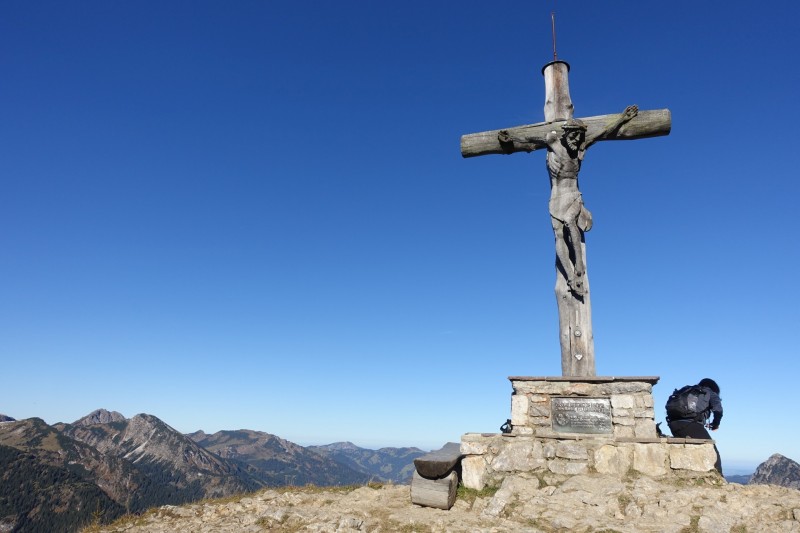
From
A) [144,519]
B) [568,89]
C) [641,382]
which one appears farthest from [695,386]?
[144,519]

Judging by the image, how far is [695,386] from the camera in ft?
32.0

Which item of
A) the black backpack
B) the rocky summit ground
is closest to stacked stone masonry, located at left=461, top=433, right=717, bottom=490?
the rocky summit ground

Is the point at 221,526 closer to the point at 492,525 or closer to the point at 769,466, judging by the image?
the point at 492,525

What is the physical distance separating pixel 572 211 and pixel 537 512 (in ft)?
19.3

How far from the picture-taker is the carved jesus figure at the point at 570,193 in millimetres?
10344

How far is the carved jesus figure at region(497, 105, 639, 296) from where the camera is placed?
33.9 feet

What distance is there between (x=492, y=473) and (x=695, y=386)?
448 centimetres

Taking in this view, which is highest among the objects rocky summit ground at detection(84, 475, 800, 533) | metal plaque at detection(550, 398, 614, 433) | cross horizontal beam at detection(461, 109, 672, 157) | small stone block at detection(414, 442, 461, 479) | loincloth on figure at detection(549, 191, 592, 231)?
cross horizontal beam at detection(461, 109, 672, 157)

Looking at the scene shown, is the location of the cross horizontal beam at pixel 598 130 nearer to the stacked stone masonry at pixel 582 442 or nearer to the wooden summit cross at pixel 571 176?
the wooden summit cross at pixel 571 176

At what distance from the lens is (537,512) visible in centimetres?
766

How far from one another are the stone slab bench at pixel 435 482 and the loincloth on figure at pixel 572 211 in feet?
17.7

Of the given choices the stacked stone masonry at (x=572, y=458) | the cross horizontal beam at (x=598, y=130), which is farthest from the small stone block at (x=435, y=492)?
the cross horizontal beam at (x=598, y=130)

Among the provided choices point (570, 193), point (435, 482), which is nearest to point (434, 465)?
point (435, 482)

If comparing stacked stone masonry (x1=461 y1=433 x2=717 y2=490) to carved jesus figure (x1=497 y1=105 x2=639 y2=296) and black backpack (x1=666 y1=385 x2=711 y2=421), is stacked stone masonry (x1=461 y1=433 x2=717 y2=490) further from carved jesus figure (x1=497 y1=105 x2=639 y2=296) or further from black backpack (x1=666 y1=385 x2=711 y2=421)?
carved jesus figure (x1=497 y1=105 x2=639 y2=296)
